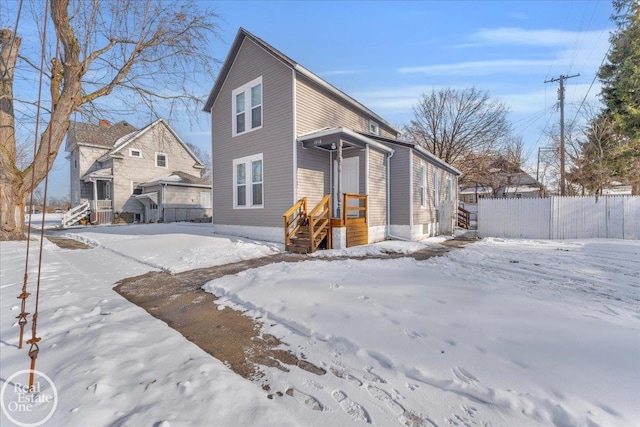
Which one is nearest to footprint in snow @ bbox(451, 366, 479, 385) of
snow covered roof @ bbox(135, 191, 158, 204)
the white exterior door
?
the white exterior door

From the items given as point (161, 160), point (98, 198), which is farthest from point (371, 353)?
point (98, 198)

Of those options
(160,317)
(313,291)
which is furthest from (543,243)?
(160,317)

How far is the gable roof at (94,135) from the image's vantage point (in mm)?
22672

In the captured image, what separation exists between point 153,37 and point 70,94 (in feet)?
11.2

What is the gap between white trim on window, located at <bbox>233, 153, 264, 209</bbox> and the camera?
34.9 ft

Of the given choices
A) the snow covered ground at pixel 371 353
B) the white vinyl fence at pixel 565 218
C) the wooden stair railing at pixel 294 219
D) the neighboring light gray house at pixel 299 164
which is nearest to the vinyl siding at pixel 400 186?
the neighboring light gray house at pixel 299 164

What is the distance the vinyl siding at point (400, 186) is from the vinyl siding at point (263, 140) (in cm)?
440

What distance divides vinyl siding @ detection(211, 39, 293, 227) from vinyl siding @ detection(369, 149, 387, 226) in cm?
308

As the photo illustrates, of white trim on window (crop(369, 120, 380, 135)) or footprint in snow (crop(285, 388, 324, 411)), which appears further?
white trim on window (crop(369, 120, 380, 135))

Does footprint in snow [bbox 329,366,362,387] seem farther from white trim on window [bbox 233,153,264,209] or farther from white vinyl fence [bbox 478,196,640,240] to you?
white vinyl fence [bbox 478,196,640,240]

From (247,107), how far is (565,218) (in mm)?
13562

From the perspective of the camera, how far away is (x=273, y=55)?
32.2ft

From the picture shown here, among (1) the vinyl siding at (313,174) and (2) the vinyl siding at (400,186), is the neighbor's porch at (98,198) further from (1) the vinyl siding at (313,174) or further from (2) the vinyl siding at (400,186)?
(2) the vinyl siding at (400,186)

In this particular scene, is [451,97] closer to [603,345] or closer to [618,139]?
[618,139]
